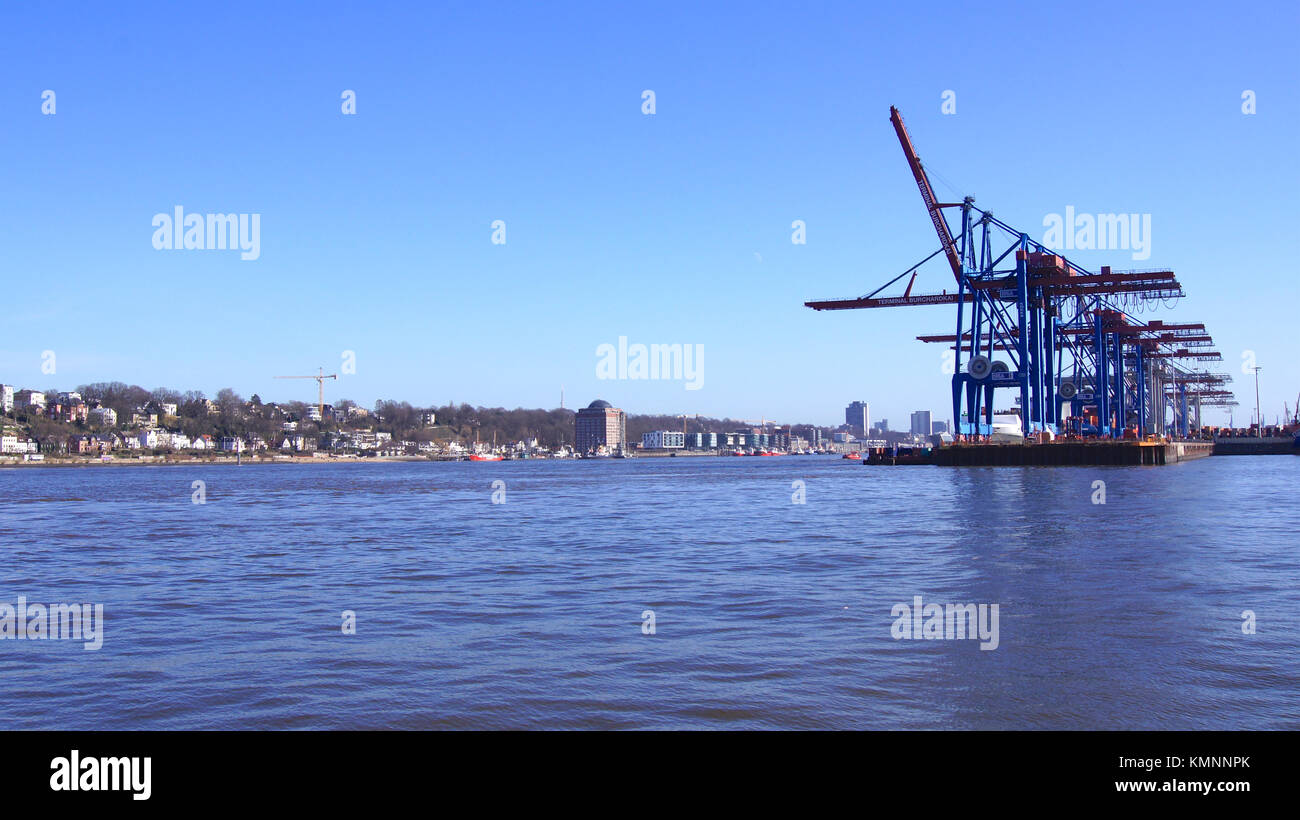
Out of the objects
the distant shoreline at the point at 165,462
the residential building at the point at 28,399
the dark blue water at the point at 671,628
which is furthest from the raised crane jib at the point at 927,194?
the residential building at the point at 28,399

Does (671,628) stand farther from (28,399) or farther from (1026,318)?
(28,399)

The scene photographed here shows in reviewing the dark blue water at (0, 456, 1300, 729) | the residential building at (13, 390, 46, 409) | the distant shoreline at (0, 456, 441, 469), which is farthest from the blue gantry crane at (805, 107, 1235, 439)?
the residential building at (13, 390, 46, 409)

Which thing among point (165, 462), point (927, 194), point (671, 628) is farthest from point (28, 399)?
point (671, 628)

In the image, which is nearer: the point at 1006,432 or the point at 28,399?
the point at 1006,432

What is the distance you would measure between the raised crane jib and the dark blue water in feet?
162

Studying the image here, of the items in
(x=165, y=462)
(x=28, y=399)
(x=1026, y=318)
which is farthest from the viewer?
(x=28, y=399)

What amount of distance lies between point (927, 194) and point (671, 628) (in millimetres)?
66455

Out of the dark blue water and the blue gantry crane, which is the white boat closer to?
the blue gantry crane

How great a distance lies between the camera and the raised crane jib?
233 feet

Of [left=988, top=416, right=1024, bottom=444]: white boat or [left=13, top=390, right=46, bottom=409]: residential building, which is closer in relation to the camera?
[left=988, top=416, right=1024, bottom=444]: white boat

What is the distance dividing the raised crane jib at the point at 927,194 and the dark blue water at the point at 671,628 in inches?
1950

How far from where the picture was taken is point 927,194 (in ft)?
233
